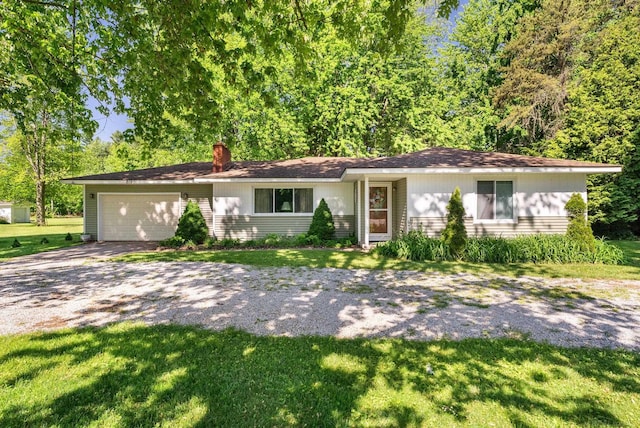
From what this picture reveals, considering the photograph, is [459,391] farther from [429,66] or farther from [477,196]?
[429,66]

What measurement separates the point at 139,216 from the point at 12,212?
27.7m

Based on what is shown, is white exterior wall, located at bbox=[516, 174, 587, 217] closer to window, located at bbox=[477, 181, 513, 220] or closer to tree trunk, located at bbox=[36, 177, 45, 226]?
window, located at bbox=[477, 181, 513, 220]

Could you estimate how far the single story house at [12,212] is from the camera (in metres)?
30.4

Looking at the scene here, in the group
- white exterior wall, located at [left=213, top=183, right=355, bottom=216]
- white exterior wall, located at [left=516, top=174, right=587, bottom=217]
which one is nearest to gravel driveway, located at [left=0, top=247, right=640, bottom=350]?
white exterior wall, located at [left=516, top=174, right=587, bottom=217]

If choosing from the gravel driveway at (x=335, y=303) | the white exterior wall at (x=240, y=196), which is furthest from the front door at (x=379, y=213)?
the gravel driveway at (x=335, y=303)

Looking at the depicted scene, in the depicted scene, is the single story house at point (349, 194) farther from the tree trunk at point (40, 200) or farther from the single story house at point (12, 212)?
the single story house at point (12, 212)

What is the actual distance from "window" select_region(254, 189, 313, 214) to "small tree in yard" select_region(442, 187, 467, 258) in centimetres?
568

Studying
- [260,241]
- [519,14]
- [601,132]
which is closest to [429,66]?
[519,14]

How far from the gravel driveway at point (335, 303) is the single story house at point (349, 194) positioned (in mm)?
3959

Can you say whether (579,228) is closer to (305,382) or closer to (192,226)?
(305,382)

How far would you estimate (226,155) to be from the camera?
1455 centimetres

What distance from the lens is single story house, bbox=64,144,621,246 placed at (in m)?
10.2

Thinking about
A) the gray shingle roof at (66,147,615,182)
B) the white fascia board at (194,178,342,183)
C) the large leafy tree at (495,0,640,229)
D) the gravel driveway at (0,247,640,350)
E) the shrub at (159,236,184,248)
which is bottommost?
the gravel driveway at (0,247,640,350)

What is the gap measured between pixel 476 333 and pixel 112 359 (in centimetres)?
405
